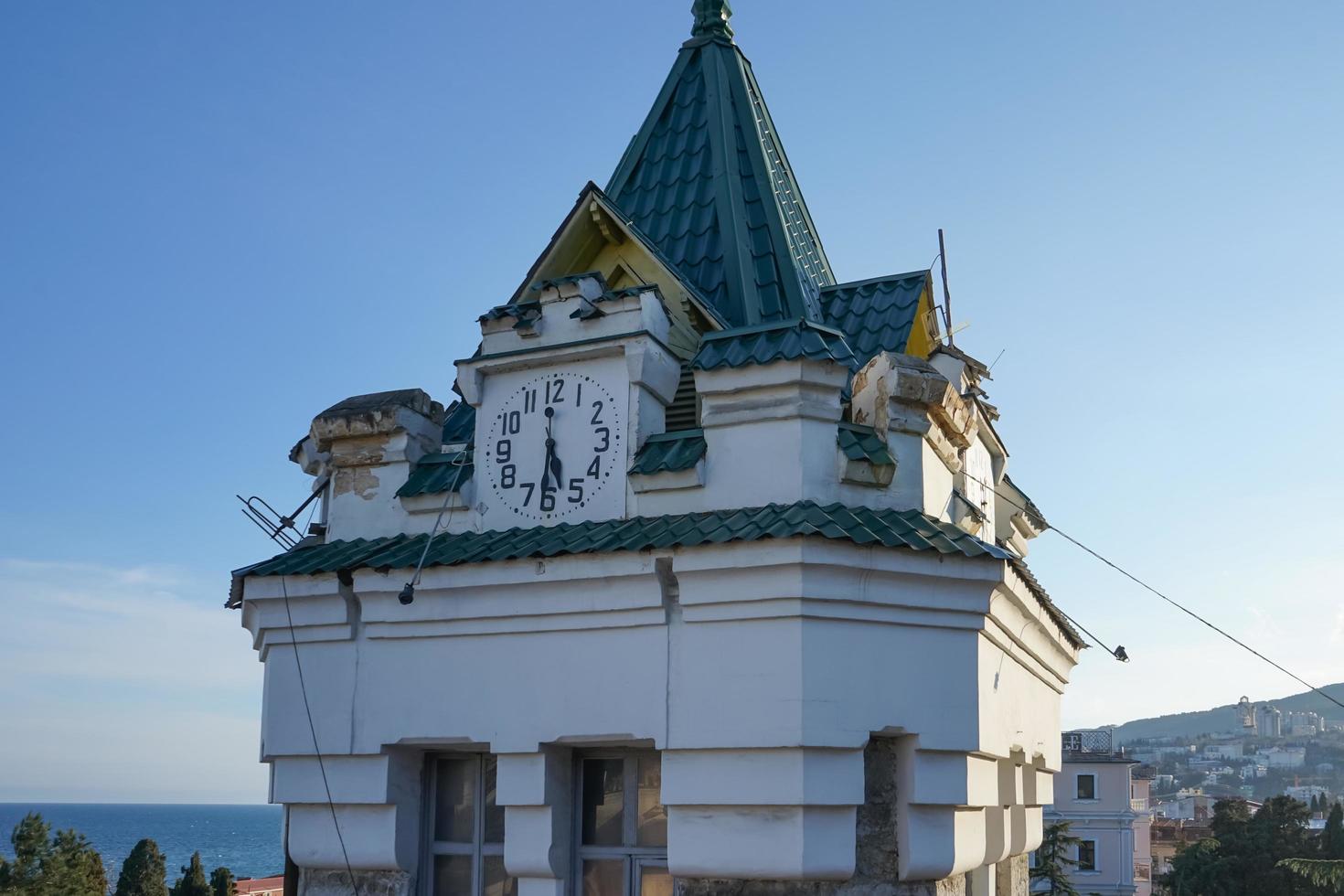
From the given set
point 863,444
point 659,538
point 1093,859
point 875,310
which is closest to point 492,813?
point 659,538

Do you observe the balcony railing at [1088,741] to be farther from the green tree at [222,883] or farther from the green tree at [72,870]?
the green tree at [72,870]

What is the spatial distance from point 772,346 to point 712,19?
224 inches

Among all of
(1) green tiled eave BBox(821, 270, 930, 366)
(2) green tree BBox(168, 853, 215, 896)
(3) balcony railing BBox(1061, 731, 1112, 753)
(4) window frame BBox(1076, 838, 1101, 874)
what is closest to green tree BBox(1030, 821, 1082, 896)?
(4) window frame BBox(1076, 838, 1101, 874)

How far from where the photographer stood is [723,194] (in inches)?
467

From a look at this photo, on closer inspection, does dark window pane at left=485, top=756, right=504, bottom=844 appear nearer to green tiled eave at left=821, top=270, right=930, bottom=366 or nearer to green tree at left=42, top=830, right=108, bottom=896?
green tiled eave at left=821, top=270, right=930, bottom=366

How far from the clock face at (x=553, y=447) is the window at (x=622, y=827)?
1.97m

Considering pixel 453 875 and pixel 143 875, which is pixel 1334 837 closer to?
pixel 143 875

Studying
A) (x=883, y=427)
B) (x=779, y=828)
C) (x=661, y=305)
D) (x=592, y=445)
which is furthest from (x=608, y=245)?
(x=779, y=828)

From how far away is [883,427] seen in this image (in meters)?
9.27

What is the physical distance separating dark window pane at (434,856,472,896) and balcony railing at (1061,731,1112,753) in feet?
215

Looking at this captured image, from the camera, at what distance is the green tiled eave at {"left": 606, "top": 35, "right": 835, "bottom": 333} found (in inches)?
446

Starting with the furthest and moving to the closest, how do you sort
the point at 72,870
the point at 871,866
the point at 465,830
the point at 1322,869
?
the point at 72,870 < the point at 1322,869 < the point at 465,830 < the point at 871,866

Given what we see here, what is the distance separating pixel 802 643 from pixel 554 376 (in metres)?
3.08

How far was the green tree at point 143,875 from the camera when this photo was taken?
63.0 metres
